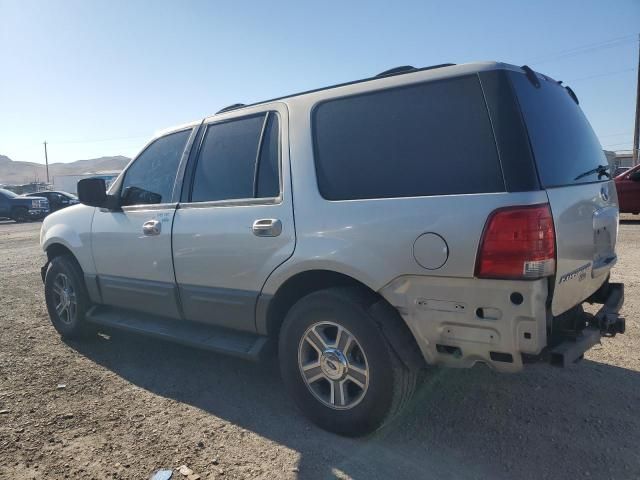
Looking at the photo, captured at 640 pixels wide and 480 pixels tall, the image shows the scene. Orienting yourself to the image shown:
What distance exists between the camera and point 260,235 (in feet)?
10.5

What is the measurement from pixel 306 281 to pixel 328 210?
1.72 ft

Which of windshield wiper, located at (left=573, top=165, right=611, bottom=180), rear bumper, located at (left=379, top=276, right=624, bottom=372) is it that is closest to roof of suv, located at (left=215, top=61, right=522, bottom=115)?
windshield wiper, located at (left=573, top=165, right=611, bottom=180)

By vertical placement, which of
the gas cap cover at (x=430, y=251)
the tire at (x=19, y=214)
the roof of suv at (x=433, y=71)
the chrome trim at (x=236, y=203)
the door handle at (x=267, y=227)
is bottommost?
the tire at (x=19, y=214)

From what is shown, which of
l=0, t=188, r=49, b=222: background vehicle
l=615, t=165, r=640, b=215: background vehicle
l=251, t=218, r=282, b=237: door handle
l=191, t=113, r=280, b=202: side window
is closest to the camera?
l=251, t=218, r=282, b=237: door handle

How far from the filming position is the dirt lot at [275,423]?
8.84 feet

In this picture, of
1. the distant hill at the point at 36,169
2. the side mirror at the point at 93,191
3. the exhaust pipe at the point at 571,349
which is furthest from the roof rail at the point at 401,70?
the distant hill at the point at 36,169

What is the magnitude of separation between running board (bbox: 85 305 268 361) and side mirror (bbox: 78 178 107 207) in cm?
102

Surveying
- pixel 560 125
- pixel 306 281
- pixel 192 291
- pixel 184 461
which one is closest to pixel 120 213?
pixel 192 291

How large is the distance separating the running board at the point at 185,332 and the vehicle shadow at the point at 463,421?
381 millimetres

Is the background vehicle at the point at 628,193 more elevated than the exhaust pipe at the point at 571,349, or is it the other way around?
the background vehicle at the point at 628,193

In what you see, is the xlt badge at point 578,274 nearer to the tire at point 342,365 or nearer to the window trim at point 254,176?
the tire at point 342,365

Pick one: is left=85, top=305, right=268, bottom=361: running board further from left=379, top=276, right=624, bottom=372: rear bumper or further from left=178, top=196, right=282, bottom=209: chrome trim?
left=379, top=276, right=624, bottom=372: rear bumper

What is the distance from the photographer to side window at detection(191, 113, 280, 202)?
335cm

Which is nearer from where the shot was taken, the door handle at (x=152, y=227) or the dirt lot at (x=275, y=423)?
the dirt lot at (x=275, y=423)
